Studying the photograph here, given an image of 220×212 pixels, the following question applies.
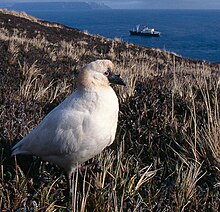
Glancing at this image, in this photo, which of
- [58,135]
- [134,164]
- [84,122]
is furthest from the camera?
[134,164]

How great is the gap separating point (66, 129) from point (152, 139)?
1446mm

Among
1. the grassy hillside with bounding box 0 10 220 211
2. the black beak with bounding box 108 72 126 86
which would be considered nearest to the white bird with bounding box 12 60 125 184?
the black beak with bounding box 108 72 126 86

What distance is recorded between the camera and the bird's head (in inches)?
107

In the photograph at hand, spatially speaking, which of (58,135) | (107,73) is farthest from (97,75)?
(58,135)

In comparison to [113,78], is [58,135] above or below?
below

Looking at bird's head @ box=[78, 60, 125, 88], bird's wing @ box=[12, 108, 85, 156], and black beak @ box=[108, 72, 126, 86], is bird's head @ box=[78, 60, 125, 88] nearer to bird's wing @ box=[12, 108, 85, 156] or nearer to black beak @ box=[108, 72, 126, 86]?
black beak @ box=[108, 72, 126, 86]

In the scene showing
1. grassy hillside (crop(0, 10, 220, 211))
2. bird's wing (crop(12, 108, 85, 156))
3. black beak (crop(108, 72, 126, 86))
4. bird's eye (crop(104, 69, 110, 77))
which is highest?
bird's eye (crop(104, 69, 110, 77))

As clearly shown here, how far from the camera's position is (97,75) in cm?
276

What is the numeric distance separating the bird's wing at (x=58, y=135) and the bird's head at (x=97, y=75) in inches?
9.4

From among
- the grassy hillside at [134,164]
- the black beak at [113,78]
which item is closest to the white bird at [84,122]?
the black beak at [113,78]

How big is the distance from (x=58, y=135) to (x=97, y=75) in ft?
1.74

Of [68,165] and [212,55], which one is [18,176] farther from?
[212,55]

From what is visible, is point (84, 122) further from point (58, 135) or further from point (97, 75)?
point (97, 75)

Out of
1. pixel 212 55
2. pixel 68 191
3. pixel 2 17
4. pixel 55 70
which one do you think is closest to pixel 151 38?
pixel 212 55
